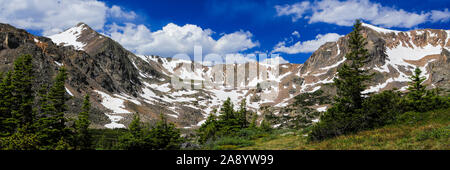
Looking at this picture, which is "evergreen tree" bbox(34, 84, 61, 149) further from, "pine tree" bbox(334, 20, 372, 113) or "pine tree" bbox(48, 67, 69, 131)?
"pine tree" bbox(334, 20, 372, 113)

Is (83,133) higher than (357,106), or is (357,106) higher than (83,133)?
(357,106)

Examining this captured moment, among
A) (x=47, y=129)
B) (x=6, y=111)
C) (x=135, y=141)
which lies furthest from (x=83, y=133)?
(x=135, y=141)

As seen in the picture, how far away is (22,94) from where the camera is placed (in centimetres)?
3048

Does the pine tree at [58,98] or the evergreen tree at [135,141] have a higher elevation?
the pine tree at [58,98]

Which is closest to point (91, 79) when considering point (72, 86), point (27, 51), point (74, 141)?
point (72, 86)

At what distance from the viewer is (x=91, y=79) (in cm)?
18250

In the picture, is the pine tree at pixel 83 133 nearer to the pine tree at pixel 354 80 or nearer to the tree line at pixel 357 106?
the tree line at pixel 357 106

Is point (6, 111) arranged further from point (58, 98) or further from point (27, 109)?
point (58, 98)

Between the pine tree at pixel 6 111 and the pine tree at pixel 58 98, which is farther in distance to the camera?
the pine tree at pixel 58 98

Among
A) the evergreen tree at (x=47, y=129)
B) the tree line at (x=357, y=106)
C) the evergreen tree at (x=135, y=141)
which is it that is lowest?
the evergreen tree at (x=135, y=141)

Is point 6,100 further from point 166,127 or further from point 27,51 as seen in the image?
point 27,51

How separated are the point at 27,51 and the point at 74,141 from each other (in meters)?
146

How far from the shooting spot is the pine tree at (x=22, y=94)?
96.8ft

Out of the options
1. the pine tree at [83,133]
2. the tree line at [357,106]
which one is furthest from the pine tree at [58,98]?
the tree line at [357,106]
